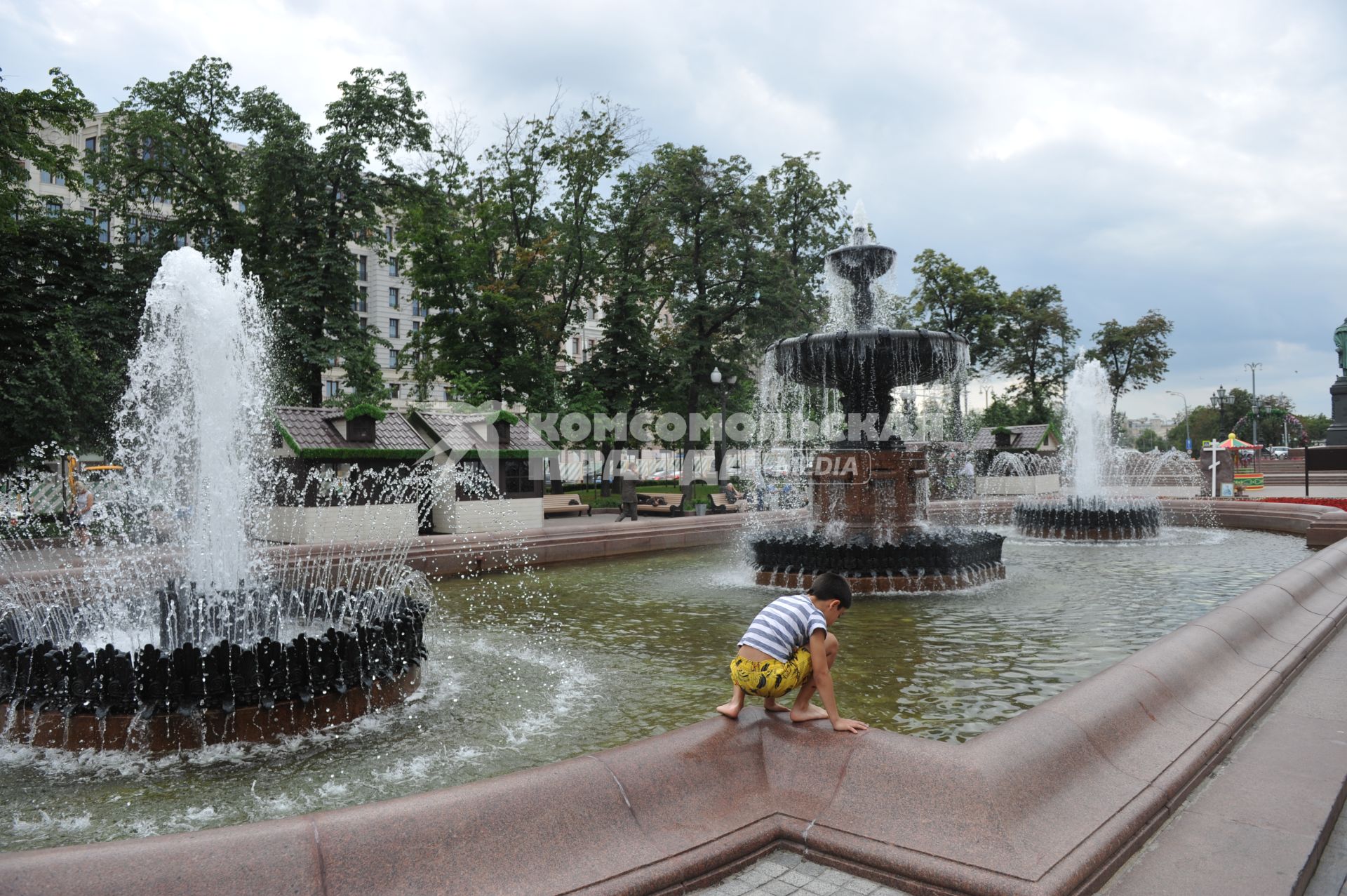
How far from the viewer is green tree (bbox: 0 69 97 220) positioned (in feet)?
62.6

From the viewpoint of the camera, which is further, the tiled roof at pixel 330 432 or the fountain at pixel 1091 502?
the fountain at pixel 1091 502

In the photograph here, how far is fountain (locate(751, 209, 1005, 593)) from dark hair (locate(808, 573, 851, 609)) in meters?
6.82

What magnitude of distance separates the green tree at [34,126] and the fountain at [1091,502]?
910 inches

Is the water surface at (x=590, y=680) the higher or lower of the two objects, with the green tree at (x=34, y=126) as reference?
lower

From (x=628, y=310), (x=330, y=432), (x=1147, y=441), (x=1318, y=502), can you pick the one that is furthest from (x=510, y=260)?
(x=1147, y=441)

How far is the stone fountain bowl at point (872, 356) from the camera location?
39.8 ft

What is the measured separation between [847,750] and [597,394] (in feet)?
81.4

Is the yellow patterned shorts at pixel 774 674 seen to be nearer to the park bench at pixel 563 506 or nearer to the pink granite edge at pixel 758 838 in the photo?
the pink granite edge at pixel 758 838

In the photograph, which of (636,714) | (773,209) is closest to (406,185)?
(773,209)

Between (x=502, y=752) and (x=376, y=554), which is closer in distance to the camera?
(x=502, y=752)

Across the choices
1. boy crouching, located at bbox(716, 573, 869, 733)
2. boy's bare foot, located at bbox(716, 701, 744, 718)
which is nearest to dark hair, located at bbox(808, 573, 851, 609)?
boy crouching, located at bbox(716, 573, 869, 733)

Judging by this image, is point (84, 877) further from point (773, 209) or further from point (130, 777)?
point (773, 209)

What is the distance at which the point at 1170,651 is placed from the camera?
5.53m

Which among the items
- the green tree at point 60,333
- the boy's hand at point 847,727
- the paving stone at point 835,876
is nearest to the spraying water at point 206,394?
the boy's hand at point 847,727
